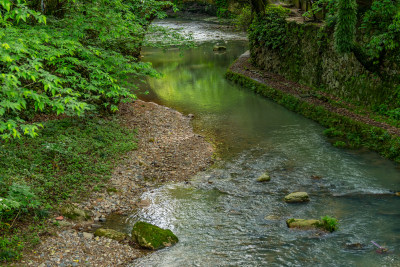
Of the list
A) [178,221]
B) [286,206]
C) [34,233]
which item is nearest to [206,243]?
[178,221]

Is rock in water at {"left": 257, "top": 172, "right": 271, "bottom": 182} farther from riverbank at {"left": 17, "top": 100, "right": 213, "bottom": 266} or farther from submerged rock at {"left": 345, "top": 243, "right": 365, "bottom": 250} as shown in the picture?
submerged rock at {"left": 345, "top": 243, "right": 365, "bottom": 250}

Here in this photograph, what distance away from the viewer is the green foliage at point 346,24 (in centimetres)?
1642

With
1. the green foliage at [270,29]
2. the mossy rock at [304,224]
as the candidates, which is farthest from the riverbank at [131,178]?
the green foliage at [270,29]

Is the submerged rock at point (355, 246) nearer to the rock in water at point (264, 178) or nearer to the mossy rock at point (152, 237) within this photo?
the rock in water at point (264, 178)

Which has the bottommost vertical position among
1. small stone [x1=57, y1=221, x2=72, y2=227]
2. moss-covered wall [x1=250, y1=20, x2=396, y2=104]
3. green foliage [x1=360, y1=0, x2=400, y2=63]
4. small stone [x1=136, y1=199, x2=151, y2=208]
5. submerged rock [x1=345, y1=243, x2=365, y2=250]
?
submerged rock [x1=345, y1=243, x2=365, y2=250]

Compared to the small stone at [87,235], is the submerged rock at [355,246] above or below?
below

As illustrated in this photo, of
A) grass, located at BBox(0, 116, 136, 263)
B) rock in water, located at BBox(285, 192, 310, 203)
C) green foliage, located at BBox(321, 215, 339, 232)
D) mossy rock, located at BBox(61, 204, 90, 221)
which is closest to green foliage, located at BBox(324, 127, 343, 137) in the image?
rock in water, located at BBox(285, 192, 310, 203)

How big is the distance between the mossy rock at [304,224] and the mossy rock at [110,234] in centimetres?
427

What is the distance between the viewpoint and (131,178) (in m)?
11.9

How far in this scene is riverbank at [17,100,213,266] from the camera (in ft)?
25.4

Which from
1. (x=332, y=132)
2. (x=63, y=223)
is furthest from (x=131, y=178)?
(x=332, y=132)

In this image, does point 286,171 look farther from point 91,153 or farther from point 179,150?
point 91,153

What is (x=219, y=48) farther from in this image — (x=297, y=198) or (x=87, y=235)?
(x=87, y=235)

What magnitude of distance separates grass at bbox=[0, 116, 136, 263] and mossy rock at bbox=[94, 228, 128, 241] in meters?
1.24
